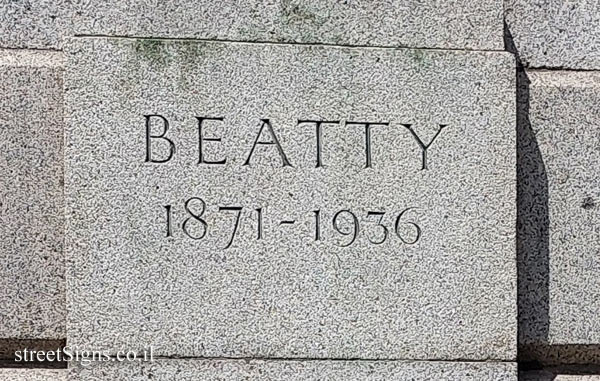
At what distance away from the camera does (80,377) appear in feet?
15.9

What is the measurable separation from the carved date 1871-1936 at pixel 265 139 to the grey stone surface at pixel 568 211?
51cm

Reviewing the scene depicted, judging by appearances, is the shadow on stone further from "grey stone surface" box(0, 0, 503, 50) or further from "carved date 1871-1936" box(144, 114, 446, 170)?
"carved date 1871-1936" box(144, 114, 446, 170)

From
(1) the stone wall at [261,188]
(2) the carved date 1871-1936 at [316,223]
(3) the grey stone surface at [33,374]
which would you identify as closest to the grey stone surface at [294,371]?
(1) the stone wall at [261,188]

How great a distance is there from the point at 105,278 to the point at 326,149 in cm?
86

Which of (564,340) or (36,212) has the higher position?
(36,212)

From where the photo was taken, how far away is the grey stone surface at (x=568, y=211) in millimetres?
5297

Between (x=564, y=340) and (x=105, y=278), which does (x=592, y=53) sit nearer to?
(x=564, y=340)

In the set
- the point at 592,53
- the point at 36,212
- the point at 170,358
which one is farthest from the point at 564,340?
the point at 36,212

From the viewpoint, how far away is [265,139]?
16.2 feet

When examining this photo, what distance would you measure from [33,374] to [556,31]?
2.25 m

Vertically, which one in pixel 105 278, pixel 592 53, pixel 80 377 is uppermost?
pixel 592 53

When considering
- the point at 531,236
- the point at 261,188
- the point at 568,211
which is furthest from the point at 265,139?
the point at 568,211

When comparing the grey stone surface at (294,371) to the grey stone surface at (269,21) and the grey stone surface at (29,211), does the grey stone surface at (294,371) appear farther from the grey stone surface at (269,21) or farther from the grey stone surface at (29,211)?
the grey stone surface at (269,21)

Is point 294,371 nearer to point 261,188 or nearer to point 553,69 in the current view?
point 261,188
